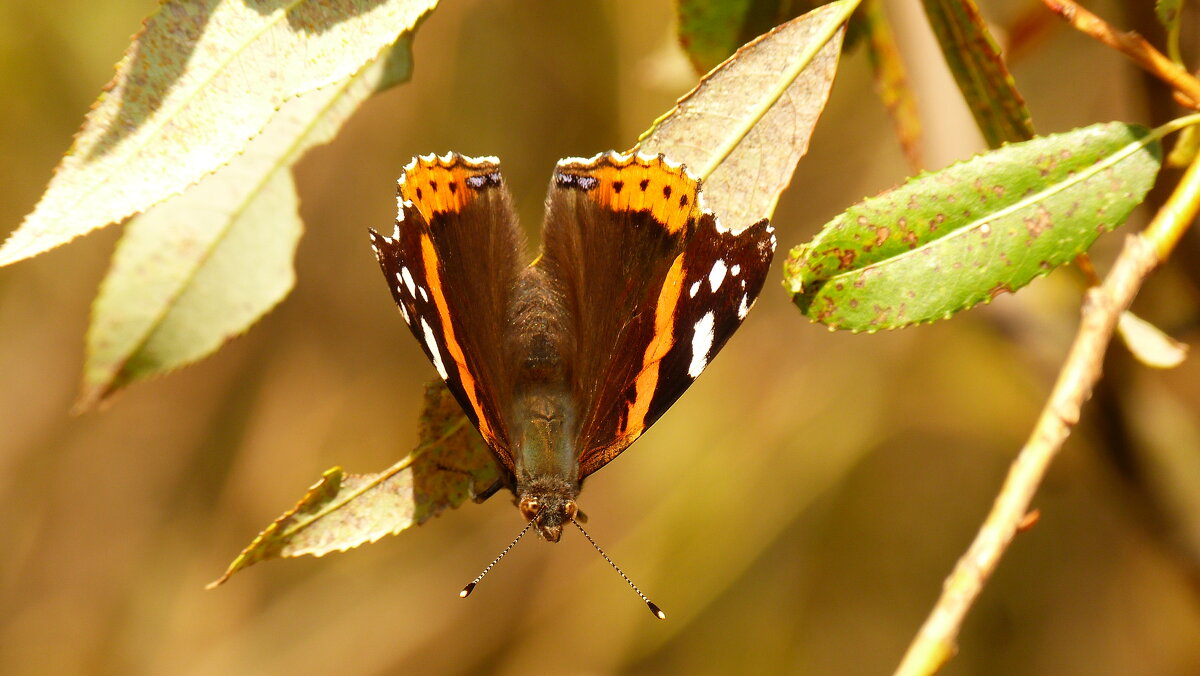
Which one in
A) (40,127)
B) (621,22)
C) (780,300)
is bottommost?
(780,300)

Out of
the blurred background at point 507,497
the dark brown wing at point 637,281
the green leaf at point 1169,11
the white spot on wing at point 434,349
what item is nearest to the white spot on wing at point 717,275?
the dark brown wing at point 637,281

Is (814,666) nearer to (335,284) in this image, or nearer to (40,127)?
(335,284)

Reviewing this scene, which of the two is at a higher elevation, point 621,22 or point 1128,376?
point 621,22

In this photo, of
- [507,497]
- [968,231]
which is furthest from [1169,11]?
[507,497]

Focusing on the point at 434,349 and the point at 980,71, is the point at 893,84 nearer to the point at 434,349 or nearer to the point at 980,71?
the point at 980,71

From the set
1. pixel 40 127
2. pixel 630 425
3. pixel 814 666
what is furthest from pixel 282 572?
pixel 630 425

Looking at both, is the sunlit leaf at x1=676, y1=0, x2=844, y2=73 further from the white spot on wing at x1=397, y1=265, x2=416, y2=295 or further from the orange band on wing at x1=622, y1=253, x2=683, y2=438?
the white spot on wing at x1=397, y1=265, x2=416, y2=295

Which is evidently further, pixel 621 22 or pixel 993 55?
pixel 621 22

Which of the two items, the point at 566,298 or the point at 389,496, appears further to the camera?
the point at 566,298
